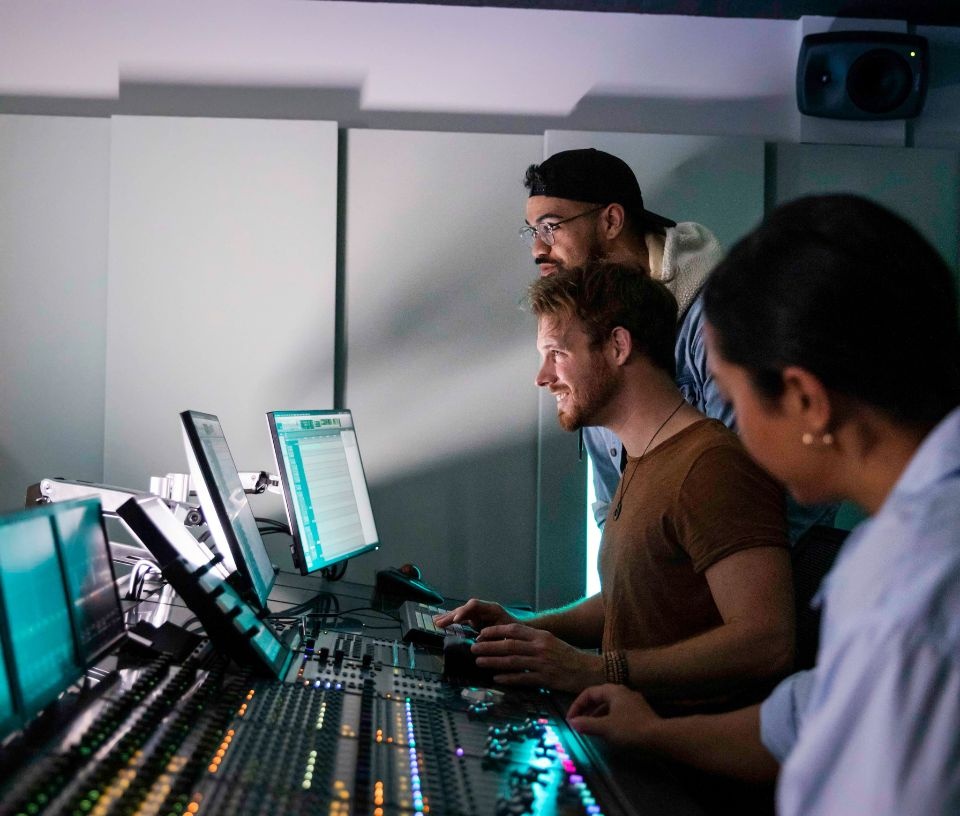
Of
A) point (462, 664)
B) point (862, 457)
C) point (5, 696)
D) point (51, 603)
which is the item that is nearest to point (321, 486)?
point (462, 664)

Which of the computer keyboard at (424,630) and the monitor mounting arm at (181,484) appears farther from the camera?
the monitor mounting arm at (181,484)

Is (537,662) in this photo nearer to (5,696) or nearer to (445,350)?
(5,696)

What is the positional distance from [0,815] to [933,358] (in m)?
0.85

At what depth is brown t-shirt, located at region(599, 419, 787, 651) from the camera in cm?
155

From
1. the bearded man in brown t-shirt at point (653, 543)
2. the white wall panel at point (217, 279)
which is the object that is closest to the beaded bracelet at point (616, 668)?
the bearded man in brown t-shirt at point (653, 543)

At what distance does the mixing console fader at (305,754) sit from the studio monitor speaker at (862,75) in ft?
9.71

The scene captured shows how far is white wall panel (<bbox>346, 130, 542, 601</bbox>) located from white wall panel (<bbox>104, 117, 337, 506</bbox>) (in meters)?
0.15

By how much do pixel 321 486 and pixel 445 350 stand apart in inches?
47.8

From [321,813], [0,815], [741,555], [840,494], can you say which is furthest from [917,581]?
[741,555]

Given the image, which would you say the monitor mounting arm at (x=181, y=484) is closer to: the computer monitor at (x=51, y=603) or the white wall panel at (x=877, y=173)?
the computer monitor at (x=51, y=603)

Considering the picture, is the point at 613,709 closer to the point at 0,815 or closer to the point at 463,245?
the point at 0,815

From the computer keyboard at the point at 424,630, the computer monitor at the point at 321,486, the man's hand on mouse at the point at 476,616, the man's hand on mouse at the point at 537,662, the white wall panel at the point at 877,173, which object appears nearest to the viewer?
the man's hand on mouse at the point at 537,662

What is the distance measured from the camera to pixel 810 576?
1.60 m

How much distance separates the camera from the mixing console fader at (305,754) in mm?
782
